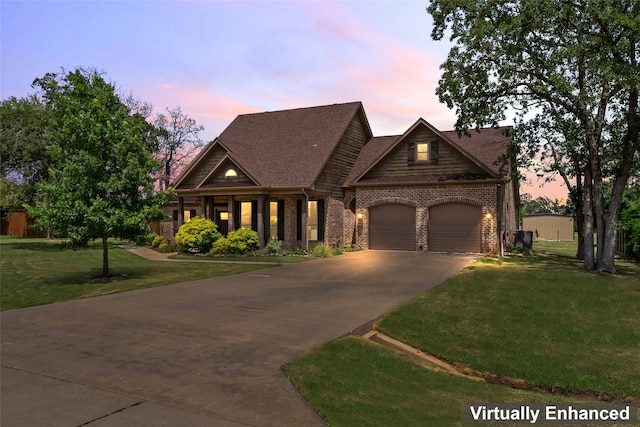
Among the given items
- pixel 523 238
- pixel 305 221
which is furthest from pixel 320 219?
pixel 523 238

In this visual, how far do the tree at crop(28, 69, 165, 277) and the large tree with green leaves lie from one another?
43.5 ft

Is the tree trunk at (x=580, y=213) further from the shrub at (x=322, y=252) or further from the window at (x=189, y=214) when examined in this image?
the window at (x=189, y=214)

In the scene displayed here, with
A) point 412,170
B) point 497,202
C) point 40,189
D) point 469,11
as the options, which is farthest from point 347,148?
point 40,189

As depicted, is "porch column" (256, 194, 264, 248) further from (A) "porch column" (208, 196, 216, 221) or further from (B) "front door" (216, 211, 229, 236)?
(B) "front door" (216, 211, 229, 236)

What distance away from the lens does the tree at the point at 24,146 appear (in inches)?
1273

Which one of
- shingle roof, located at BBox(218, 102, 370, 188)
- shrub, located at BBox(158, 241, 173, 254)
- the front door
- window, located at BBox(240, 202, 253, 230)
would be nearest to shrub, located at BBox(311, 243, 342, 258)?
shingle roof, located at BBox(218, 102, 370, 188)

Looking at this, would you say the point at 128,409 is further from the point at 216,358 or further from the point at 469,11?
the point at 469,11

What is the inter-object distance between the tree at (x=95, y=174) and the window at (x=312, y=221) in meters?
11.5

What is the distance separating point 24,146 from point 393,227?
27.8 m

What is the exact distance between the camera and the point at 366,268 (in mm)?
16906

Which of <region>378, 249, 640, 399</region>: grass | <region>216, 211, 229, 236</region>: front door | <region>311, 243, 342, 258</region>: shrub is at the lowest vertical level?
<region>378, 249, 640, 399</region>: grass

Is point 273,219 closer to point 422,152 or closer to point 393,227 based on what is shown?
point 393,227

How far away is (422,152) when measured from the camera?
24.6m

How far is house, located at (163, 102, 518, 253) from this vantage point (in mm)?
23000
